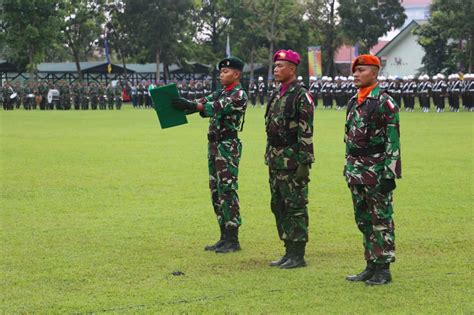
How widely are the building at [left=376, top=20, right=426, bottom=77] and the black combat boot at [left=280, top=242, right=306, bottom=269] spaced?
55426mm

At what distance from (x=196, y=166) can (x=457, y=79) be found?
2503 cm

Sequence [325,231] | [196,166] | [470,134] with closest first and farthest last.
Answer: [325,231]
[196,166]
[470,134]

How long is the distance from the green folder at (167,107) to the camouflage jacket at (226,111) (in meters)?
0.29

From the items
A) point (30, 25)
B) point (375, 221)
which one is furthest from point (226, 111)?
point (30, 25)

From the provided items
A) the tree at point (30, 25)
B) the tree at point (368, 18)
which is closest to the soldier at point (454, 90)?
the tree at point (368, 18)

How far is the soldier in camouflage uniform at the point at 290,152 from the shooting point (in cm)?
728

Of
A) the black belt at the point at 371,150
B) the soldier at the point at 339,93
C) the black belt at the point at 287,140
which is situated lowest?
the soldier at the point at 339,93

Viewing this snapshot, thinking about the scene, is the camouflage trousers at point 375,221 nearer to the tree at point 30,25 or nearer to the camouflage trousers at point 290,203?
the camouflage trousers at point 290,203

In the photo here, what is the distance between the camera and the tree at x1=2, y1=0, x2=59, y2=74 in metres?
51.0

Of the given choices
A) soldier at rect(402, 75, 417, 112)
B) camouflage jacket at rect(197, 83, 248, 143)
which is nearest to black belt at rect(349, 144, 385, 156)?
camouflage jacket at rect(197, 83, 248, 143)

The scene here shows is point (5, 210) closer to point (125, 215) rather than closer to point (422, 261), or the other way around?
point (125, 215)

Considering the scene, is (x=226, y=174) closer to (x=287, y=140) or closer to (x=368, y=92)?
(x=287, y=140)

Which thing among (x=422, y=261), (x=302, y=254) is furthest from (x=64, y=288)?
(x=422, y=261)

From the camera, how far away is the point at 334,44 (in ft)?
205
